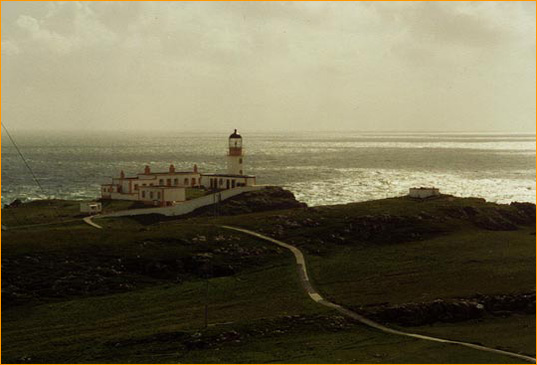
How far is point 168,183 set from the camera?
106938 millimetres

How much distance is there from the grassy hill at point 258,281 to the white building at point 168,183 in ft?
16.6

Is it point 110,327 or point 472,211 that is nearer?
point 110,327

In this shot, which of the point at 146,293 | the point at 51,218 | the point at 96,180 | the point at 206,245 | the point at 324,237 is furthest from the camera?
the point at 96,180

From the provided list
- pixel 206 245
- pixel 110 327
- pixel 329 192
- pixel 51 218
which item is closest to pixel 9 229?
pixel 51 218

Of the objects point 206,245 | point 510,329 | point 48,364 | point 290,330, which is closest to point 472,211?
point 206,245

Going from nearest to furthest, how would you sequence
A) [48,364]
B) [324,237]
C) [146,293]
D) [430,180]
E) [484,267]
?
[48,364], [146,293], [484,267], [324,237], [430,180]

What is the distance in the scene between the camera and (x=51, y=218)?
89.8 meters

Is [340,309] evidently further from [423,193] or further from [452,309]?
[423,193]

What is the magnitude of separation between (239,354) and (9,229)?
44467 millimetres

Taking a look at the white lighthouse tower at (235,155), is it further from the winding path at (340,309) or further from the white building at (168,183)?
the winding path at (340,309)

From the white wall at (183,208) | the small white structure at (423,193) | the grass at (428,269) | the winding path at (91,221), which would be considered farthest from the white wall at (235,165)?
the grass at (428,269)

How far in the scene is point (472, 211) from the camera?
305 ft

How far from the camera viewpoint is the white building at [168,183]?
9638 cm

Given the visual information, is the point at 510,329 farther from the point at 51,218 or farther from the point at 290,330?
the point at 51,218
